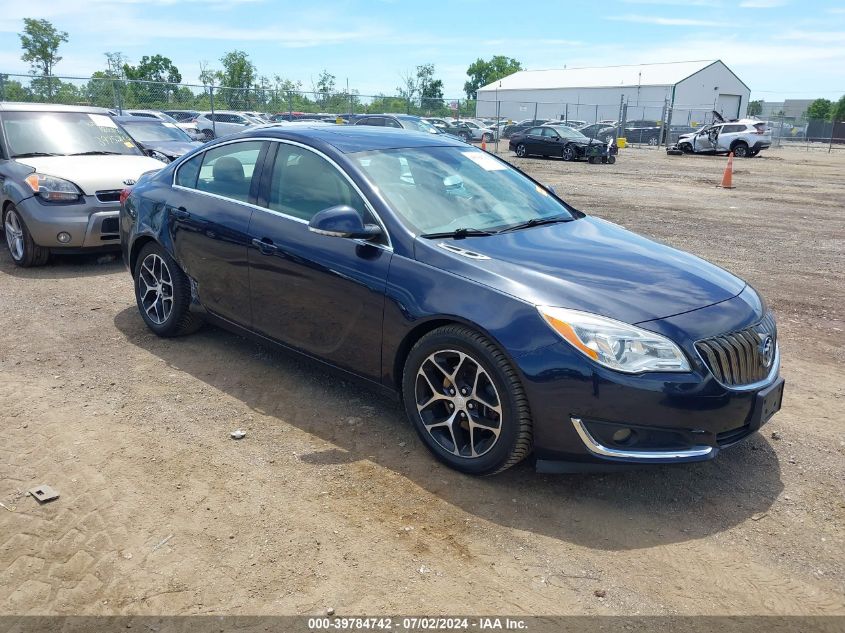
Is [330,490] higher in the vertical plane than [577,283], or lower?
lower

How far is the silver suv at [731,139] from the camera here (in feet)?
105

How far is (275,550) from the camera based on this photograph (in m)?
3.01

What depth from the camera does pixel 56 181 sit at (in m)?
7.61

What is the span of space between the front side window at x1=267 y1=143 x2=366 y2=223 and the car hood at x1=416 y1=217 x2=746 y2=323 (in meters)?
0.70

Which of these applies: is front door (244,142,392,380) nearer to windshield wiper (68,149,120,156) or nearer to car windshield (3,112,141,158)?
windshield wiper (68,149,120,156)

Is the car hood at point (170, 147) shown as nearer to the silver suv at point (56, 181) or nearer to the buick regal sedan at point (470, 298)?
the silver suv at point (56, 181)

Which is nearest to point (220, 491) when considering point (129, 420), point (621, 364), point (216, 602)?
point (216, 602)

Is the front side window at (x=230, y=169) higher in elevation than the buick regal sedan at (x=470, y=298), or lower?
higher

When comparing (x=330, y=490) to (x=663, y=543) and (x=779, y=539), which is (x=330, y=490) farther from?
(x=779, y=539)

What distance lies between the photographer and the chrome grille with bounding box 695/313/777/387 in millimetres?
3217

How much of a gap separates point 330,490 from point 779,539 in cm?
208

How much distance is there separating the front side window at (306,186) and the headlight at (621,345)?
1.44 meters

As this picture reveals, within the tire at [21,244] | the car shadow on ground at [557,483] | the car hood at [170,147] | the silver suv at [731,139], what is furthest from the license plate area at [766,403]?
the silver suv at [731,139]

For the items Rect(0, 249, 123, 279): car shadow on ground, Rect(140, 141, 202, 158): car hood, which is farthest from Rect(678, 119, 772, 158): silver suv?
Rect(0, 249, 123, 279): car shadow on ground
